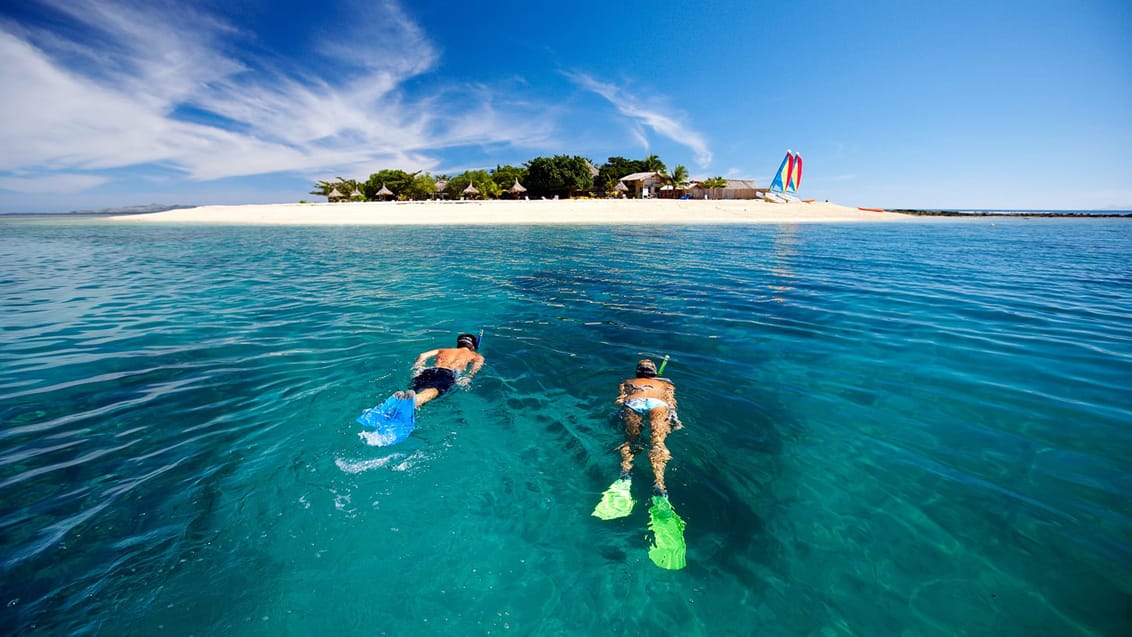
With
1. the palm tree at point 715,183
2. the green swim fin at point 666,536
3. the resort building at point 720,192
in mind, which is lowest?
the green swim fin at point 666,536

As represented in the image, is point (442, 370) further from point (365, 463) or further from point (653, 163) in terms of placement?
point (653, 163)

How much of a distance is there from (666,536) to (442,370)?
12.9 ft

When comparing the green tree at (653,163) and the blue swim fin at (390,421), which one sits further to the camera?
the green tree at (653,163)

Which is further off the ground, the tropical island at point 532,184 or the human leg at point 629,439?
the tropical island at point 532,184

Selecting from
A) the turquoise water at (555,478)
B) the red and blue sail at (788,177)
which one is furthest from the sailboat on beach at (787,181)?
the turquoise water at (555,478)

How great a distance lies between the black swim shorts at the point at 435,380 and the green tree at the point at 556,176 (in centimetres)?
6145

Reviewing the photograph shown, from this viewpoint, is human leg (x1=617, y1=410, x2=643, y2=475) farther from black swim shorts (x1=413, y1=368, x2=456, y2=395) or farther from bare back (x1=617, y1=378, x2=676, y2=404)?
black swim shorts (x1=413, y1=368, x2=456, y2=395)

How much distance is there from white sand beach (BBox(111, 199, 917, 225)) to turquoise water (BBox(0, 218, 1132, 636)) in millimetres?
37442

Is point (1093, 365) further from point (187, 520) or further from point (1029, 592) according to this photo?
point (187, 520)

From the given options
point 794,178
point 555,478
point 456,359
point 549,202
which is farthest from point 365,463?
point 794,178

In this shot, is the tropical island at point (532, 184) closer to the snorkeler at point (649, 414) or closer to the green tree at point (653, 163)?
the green tree at point (653, 163)

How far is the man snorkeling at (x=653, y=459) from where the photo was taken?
349 cm

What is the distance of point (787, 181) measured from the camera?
7119 centimetres

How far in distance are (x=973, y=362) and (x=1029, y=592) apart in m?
5.72
